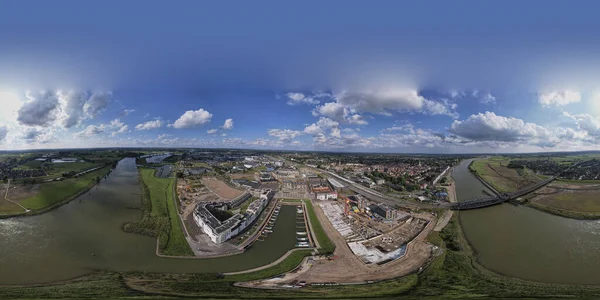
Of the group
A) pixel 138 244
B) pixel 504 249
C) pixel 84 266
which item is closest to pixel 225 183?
pixel 138 244

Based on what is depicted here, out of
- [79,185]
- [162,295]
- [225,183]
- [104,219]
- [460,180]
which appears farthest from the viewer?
[460,180]

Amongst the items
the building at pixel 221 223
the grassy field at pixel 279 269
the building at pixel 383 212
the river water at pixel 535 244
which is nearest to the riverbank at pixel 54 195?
the building at pixel 221 223

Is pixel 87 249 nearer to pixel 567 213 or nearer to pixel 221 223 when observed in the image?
pixel 221 223

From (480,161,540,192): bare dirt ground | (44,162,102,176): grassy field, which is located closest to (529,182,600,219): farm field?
(480,161,540,192): bare dirt ground

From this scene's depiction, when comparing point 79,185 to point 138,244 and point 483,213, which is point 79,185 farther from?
point 483,213

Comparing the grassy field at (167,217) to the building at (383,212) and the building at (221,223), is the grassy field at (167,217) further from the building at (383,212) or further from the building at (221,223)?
the building at (383,212)

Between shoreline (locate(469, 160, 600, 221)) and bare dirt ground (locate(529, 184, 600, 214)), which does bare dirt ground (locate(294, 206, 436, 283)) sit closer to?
shoreline (locate(469, 160, 600, 221))
